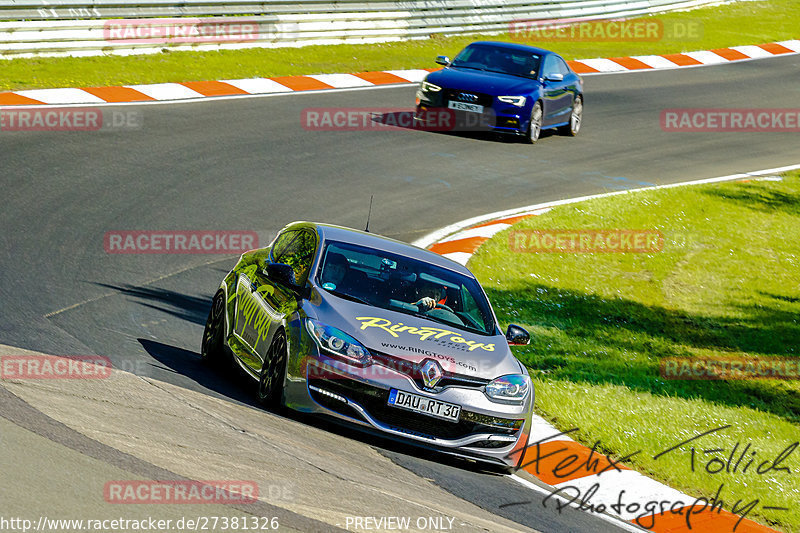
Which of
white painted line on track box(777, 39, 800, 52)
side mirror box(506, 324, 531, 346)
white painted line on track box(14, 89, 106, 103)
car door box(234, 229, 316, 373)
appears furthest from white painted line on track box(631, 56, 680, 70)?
side mirror box(506, 324, 531, 346)

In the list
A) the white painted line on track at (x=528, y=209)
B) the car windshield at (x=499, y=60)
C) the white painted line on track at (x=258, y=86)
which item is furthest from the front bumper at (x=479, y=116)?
the white painted line on track at (x=258, y=86)

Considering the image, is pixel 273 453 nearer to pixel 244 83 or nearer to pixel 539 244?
pixel 539 244

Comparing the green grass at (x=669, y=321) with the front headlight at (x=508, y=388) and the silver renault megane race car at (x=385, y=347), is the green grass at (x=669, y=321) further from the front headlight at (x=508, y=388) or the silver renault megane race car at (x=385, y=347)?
the silver renault megane race car at (x=385, y=347)

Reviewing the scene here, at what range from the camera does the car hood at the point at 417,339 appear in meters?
8.23

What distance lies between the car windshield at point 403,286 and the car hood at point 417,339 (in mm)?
191

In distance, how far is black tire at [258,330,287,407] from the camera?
27.7 feet

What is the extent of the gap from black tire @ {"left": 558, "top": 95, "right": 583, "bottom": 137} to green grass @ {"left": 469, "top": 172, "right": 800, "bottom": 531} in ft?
13.1

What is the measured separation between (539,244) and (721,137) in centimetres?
1036

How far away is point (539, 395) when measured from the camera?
10.1m

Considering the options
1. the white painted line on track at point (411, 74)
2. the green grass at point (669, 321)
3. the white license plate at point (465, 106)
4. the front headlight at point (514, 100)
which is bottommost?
the green grass at point (669, 321)

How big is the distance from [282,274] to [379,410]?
1.53 meters

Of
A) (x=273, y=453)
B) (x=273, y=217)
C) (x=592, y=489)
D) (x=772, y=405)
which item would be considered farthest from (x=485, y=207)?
(x=273, y=453)

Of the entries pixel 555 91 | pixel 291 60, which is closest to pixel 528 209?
pixel 555 91

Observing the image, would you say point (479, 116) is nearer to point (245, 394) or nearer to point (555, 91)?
point (555, 91)
